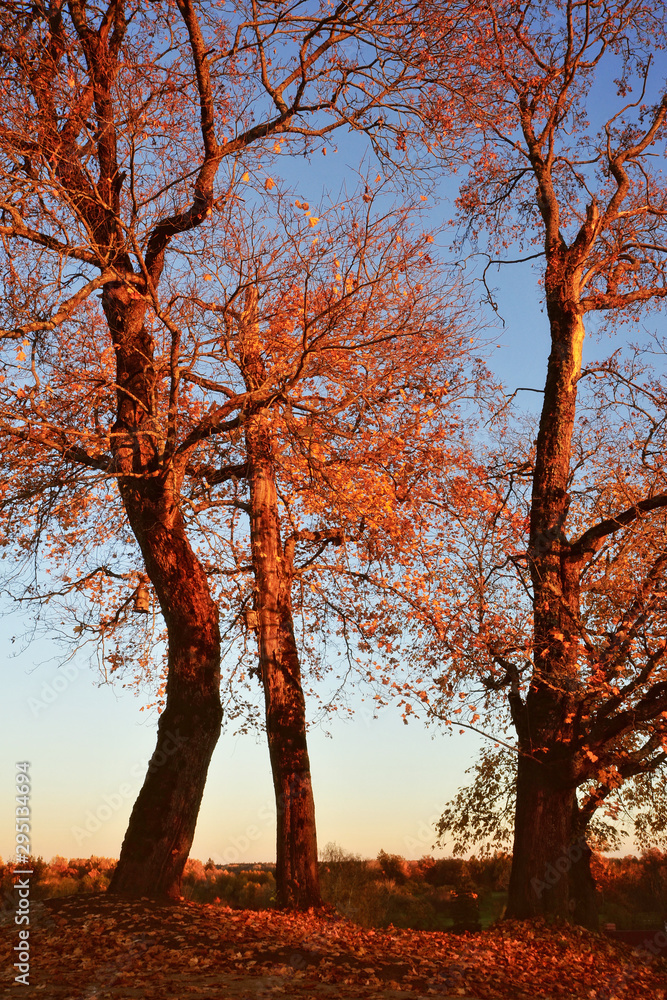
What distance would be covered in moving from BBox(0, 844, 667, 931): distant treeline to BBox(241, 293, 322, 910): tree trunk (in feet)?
14.3

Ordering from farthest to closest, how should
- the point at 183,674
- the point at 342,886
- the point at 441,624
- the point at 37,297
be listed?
the point at 342,886 < the point at 441,624 < the point at 183,674 < the point at 37,297

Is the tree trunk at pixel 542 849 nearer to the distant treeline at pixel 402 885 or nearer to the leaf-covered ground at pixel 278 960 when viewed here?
the leaf-covered ground at pixel 278 960

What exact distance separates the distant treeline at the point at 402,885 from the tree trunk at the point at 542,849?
9.69 feet

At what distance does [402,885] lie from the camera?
2022cm

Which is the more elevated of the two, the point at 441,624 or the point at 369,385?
the point at 369,385

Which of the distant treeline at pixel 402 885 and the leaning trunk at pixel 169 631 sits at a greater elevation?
the leaning trunk at pixel 169 631

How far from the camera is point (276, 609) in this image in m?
12.0

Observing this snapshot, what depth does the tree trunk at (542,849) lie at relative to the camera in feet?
36.2

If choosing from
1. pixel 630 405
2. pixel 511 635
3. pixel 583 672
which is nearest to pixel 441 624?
pixel 511 635

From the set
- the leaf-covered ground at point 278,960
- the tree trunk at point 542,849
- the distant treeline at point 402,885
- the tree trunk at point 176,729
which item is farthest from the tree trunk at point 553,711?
the tree trunk at point 176,729

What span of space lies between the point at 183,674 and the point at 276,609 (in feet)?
6.89

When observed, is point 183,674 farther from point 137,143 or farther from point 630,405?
point 630,405

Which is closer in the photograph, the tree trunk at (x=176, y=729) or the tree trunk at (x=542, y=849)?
the tree trunk at (x=176, y=729)

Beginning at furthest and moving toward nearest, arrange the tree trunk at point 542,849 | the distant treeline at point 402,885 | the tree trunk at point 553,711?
the distant treeline at point 402,885 → the tree trunk at point 553,711 → the tree trunk at point 542,849
